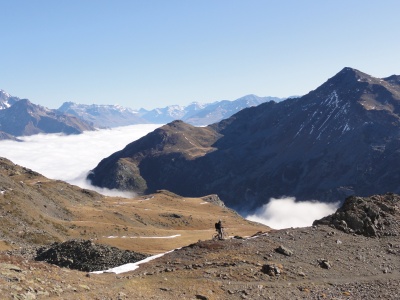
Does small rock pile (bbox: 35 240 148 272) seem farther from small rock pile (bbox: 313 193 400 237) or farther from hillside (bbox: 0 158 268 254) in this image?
hillside (bbox: 0 158 268 254)

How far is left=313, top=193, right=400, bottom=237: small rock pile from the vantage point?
51.9 metres

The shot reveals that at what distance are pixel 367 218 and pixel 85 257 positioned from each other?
122ft

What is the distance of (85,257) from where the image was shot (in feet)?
146

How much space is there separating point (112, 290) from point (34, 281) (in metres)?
5.78

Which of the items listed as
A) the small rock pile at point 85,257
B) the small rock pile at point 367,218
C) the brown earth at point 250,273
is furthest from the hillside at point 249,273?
the small rock pile at point 85,257

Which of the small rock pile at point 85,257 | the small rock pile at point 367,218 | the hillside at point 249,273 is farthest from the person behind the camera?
the small rock pile at point 367,218

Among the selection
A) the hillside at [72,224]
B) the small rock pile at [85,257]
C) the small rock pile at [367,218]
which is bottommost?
the hillside at [72,224]

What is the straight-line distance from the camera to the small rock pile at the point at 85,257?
43.3 metres

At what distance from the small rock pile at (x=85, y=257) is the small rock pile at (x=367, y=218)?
27430mm

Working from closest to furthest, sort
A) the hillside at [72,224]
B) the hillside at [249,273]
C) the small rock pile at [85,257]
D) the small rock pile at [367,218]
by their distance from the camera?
the hillside at [249,273] → the small rock pile at [85,257] → the small rock pile at [367,218] → the hillside at [72,224]

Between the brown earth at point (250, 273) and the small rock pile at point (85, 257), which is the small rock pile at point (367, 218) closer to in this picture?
the brown earth at point (250, 273)

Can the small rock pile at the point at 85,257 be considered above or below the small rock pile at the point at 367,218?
below

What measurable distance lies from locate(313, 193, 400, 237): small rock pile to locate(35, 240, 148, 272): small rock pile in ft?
90.0

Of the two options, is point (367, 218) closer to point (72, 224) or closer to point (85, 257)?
point (85, 257)
